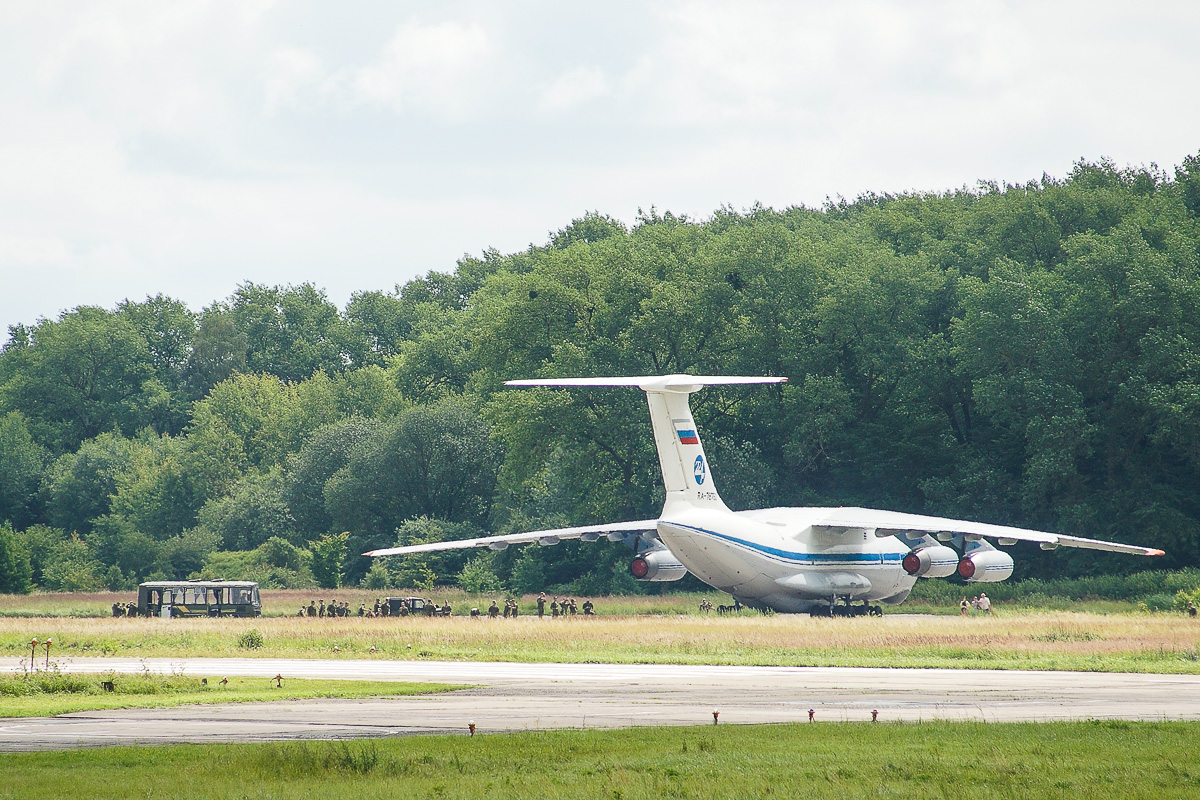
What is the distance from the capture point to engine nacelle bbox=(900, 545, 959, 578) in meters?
47.1

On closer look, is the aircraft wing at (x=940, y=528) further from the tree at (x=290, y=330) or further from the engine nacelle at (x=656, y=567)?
the tree at (x=290, y=330)

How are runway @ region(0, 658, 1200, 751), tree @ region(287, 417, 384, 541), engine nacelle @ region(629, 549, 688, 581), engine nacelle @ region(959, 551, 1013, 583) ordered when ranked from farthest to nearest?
tree @ region(287, 417, 384, 541) → engine nacelle @ region(629, 549, 688, 581) → engine nacelle @ region(959, 551, 1013, 583) → runway @ region(0, 658, 1200, 751)

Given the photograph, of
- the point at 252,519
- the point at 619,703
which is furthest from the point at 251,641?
→ the point at 252,519

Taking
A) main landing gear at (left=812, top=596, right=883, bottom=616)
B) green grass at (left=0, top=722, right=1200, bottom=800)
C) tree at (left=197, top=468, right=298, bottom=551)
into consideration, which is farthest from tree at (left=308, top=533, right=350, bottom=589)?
green grass at (left=0, top=722, right=1200, bottom=800)

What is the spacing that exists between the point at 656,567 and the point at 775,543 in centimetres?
535

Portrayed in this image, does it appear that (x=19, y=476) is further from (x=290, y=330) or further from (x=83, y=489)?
(x=290, y=330)

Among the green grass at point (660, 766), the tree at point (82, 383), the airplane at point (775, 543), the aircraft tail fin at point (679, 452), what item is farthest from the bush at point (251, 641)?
the tree at point (82, 383)

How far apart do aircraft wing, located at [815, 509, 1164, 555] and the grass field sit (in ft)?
8.22

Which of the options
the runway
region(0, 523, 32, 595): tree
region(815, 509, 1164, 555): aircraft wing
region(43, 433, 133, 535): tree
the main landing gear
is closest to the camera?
the runway

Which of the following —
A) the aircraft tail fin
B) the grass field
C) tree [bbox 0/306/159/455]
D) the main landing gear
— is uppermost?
tree [bbox 0/306/159/455]

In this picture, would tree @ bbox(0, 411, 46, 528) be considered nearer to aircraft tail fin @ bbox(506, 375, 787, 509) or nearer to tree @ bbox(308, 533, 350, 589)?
tree @ bbox(308, 533, 350, 589)

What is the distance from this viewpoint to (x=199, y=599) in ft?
190

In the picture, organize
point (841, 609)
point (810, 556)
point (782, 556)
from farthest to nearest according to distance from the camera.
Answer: point (841, 609) → point (810, 556) → point (782, 556)

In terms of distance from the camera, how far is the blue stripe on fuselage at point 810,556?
145 ft
